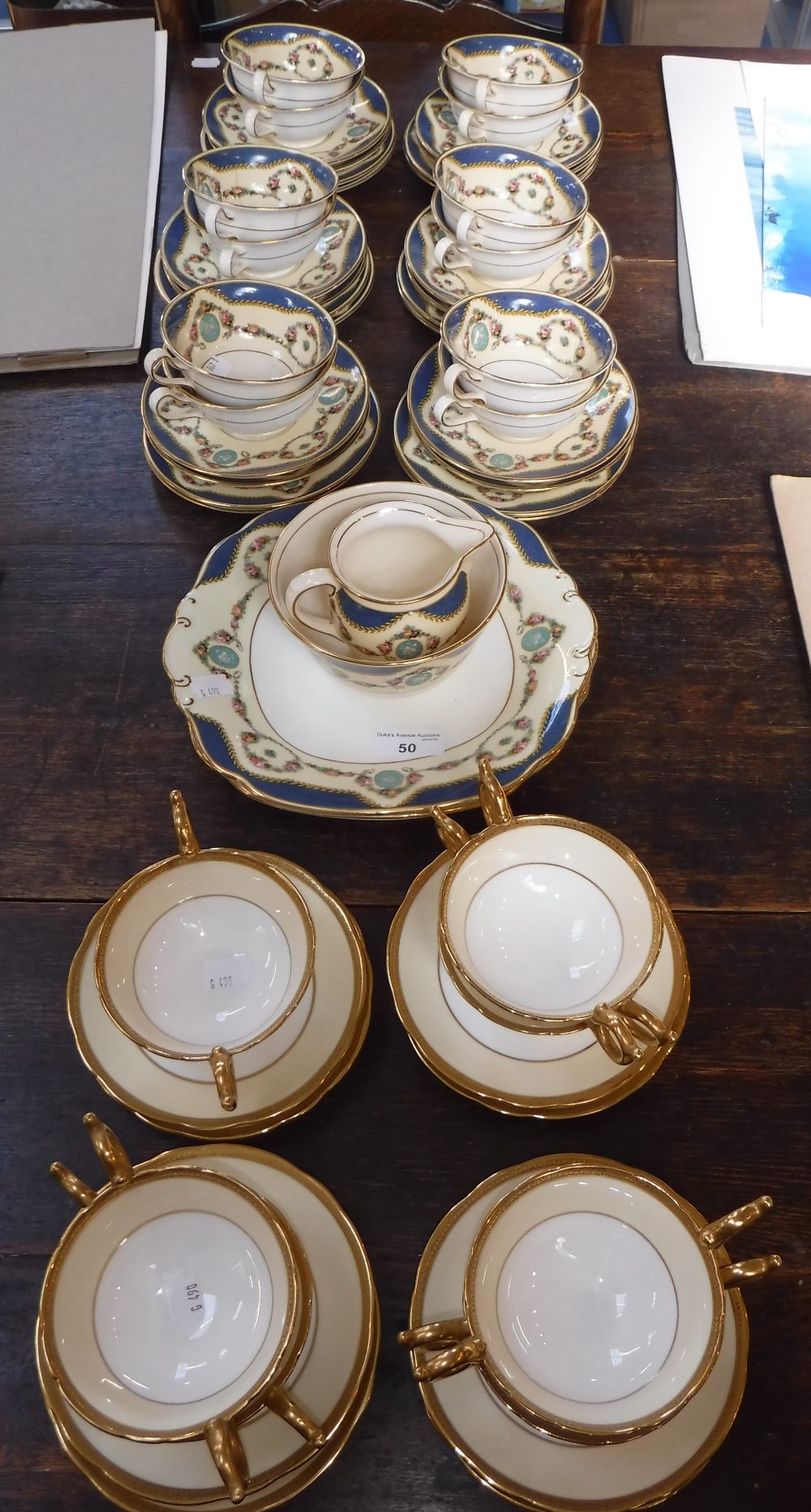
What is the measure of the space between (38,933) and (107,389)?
47 centimetres

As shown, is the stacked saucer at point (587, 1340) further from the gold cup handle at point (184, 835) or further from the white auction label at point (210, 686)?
the white auction label at point (210, 686)

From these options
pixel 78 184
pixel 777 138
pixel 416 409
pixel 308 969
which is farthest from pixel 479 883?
pixel 777 138

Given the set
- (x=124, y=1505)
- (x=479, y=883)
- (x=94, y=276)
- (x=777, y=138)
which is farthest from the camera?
(x=777, y=138)

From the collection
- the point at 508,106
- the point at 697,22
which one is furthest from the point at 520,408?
the point at 697,22

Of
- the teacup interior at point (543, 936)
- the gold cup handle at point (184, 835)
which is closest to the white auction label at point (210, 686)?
the gold cup handle at point (184, 835)

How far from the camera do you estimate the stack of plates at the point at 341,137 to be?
0.98 m

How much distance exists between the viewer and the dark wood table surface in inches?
18.2

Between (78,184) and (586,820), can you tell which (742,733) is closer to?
(586,820)

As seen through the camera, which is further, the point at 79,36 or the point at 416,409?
the point at 79,36

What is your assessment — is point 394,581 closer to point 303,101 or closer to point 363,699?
point 363,699

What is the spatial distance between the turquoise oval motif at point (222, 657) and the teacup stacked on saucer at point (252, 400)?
0.14m

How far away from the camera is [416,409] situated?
77cm

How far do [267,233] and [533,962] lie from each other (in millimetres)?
A: 632

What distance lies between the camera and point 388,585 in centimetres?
64
